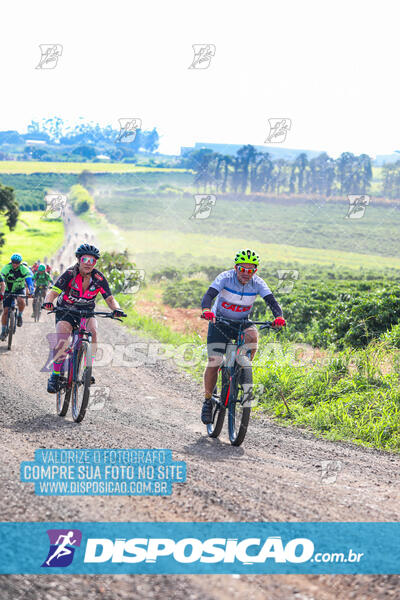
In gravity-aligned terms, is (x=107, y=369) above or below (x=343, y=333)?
below

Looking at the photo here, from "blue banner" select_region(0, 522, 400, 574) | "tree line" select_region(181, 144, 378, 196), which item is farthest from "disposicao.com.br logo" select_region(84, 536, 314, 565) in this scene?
"tree line" select_region(181, 144, 378, 196)

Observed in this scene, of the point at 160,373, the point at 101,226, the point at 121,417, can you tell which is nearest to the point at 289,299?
the point at 160,373

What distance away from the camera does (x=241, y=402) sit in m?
7.29

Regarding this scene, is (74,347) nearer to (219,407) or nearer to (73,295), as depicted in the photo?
(73,295)

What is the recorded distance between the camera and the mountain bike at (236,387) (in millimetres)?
7297

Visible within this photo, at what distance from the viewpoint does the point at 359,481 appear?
6.41m

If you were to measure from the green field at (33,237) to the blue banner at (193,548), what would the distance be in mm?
59780

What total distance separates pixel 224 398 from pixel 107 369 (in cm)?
655

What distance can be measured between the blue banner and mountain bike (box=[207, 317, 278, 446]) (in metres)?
2.64

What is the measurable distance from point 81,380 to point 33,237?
74.6m

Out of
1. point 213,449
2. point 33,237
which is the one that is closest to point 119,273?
point 213,449

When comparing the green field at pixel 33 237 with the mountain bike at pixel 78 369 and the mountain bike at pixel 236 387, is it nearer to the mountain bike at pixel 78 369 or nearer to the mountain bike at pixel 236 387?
the mountain bike at pixel 78 369

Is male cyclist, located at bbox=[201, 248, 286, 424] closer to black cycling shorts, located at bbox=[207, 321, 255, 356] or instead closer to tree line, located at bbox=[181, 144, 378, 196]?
black cycling shorts, located at bbox=[207, 321, 255, 356]

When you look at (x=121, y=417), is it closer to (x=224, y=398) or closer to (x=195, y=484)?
(x=224, y=398)
